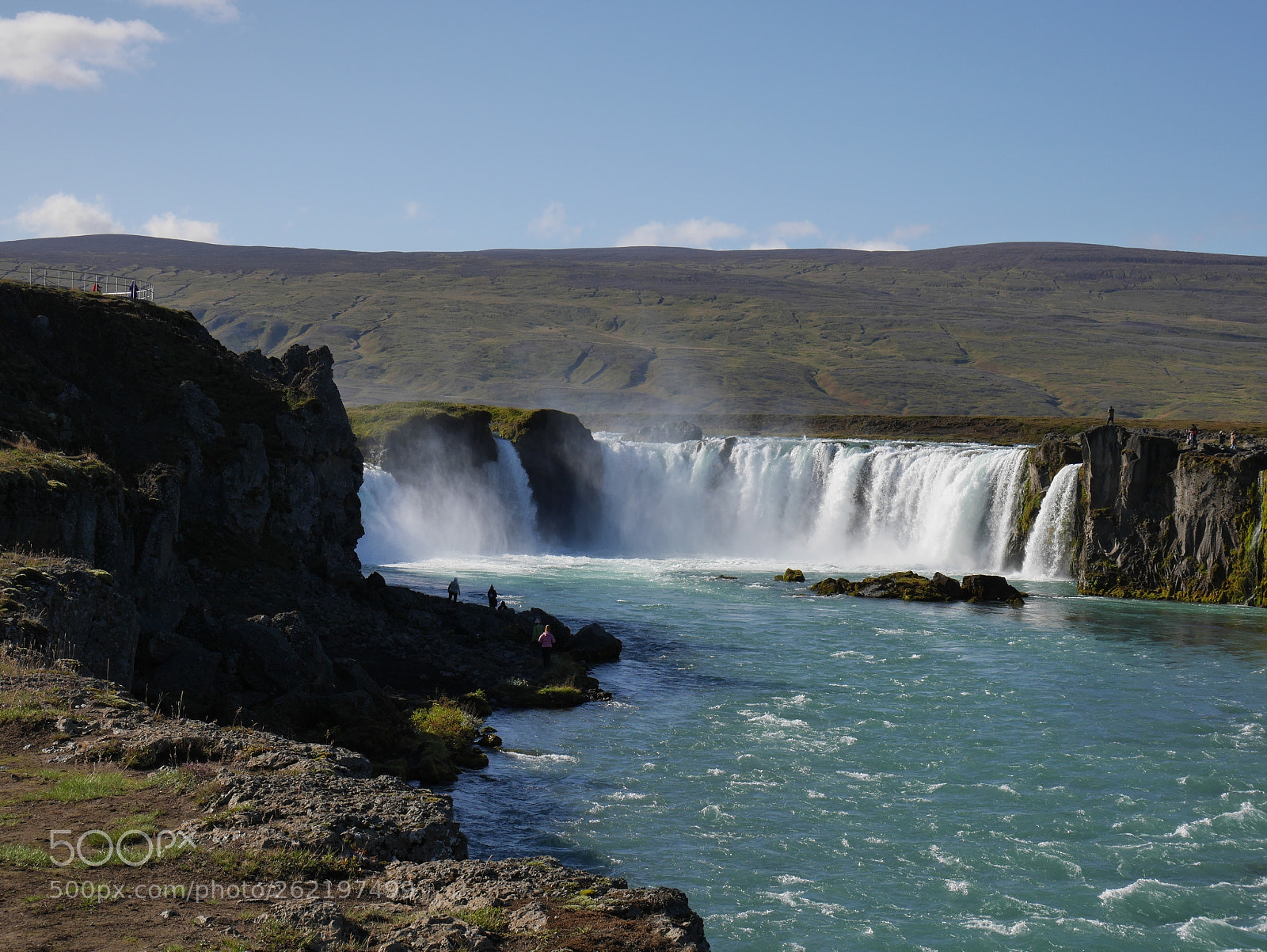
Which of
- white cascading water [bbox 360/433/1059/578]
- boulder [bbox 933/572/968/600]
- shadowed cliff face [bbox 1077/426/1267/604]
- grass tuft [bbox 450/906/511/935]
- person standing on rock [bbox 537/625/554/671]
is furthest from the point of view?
white cascading water [bbox 360/433/1059/578]

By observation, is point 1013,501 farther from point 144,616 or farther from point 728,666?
point 144,616

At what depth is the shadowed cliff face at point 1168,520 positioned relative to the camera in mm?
47094

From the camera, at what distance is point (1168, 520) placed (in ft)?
164

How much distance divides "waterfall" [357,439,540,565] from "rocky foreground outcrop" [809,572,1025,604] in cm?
2528

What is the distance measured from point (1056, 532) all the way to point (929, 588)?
11506 millimetres

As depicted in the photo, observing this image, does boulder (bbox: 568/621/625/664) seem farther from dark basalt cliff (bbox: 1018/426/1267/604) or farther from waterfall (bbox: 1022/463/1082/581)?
waterfall (bbox: 1022/463/1082/581)

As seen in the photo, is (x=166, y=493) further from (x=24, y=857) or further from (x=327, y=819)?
(x=24, y=857)

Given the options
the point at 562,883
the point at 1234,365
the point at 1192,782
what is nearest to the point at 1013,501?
the point at 1192,782

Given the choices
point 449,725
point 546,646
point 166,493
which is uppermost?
point 166,493

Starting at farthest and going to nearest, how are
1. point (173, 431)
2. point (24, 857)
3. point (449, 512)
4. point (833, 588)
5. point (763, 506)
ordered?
point (763, 506), point (449, 512), point (833, 588), point (173, 431), point (24, 857)

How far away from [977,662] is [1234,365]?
189830 millimetres

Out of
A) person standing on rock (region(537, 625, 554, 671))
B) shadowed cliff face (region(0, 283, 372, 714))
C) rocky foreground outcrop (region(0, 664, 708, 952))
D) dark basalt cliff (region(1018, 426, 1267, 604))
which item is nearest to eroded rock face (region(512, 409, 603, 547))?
shadowed cliff face (region(0, 283, 372, 714))

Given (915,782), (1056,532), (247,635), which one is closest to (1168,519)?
(1056,532)

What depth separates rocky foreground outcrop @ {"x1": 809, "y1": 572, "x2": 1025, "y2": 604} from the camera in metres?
47.6
